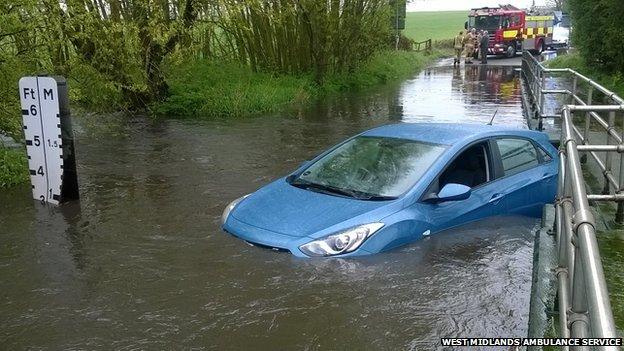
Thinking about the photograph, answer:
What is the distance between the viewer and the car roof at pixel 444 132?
667cm

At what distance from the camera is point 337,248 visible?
5480 mm

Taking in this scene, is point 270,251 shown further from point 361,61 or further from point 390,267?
point 361,61

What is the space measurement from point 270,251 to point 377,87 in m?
21.8

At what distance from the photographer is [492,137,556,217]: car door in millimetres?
6789

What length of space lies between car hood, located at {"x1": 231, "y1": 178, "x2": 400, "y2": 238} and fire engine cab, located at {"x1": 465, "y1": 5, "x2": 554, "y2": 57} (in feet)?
124

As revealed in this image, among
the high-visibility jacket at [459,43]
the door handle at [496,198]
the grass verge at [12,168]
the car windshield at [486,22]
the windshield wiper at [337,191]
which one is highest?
the car windshield at [486,22]

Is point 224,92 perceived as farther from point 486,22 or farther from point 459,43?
point 486,22

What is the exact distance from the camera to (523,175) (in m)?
6.98

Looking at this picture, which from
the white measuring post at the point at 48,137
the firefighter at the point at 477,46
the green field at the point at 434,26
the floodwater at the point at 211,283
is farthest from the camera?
the green field at the point at 434,26

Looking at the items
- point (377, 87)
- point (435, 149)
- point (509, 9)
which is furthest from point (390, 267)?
point (509, 9)

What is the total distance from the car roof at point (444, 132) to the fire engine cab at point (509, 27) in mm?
36185

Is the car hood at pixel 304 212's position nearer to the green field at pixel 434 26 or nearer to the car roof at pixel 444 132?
the car roof at pixel 444 132

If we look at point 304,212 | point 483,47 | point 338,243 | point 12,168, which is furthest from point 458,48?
point 338,243

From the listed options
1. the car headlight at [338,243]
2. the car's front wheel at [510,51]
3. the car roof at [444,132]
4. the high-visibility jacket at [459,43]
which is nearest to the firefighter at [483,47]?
the high-visibility jacket at [459,43]
